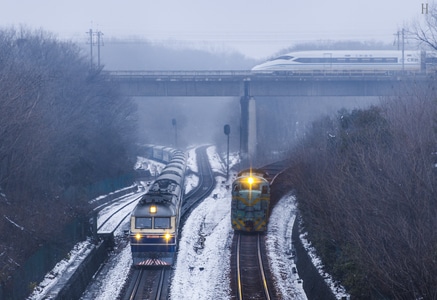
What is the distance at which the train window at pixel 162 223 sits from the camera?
22.9m

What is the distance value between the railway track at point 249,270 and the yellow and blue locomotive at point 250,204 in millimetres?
535

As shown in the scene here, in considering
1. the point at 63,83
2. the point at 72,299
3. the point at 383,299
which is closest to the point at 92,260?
the point at 72,299

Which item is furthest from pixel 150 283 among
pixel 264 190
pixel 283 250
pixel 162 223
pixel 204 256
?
pixel 264 190

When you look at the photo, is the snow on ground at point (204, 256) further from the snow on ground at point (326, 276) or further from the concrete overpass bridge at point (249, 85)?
the concrete overpass bridge at point (249, 85)

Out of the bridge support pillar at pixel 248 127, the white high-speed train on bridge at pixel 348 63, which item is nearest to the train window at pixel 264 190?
the bridge support pillar at pixel 248 127

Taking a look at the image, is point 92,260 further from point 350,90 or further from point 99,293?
point 350,90

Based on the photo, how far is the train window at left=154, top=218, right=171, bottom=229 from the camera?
22.9 meters

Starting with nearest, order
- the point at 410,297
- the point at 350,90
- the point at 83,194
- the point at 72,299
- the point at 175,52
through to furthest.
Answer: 1. the point at 410,297
2. the point at 72,299
3. the point at 83,194
4. the point at 350,90
5. the point at 175,52

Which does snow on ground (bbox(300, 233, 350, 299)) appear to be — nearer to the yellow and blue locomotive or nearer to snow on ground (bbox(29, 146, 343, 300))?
snow on ground (bbox(29, 146, 343, 300))

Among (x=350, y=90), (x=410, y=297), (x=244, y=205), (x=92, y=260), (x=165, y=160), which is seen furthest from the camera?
(x=165, y=160)

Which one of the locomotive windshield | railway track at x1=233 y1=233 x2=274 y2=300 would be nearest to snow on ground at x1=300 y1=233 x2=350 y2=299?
railway track at x1=233 y1=233 x2=274 y2=300

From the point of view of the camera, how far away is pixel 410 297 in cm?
1363

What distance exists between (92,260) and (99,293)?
295 centimetres

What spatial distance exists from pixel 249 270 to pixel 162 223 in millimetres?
3296
